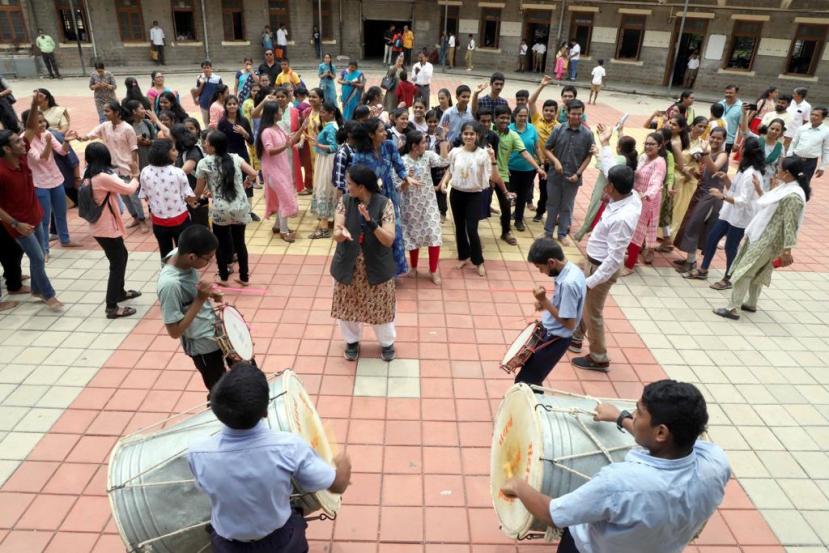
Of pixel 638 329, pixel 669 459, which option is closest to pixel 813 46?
pixel 638 329

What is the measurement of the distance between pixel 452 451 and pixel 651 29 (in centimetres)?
2089

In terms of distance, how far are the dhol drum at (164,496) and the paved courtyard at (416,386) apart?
85cm

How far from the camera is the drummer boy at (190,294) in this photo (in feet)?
10.2

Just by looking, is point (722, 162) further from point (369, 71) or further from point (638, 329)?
point (369, 71)

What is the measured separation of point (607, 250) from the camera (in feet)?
14.4

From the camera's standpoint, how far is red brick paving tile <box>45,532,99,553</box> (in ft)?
9.81

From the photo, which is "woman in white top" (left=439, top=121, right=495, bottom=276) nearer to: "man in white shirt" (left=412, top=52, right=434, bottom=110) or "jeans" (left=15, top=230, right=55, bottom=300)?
"jeans" (left=15, top=230, right=55, bottom=300)

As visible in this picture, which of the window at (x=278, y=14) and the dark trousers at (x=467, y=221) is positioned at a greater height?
the window at (x=278, y=14)

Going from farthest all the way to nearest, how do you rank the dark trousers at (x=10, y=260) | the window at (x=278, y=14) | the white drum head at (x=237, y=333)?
1. the window at (x=278, y=14)
2. the dark trousers at (x=10, y=260)
3. the white drum head at (x=237, y=333)

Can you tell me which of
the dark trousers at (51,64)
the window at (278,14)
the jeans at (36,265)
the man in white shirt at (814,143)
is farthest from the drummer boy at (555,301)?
the window at (278,14)

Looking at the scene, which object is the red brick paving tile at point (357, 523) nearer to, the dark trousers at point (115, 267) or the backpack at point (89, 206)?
the dark trousers at point (115, 267)

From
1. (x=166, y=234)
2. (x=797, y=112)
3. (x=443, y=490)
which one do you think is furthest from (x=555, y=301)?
(x=797, y=112)

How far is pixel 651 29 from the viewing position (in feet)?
65.9

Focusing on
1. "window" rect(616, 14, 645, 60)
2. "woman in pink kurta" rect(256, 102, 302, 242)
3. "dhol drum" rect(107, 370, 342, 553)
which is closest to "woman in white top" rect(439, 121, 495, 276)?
"woman in pink kurta" rect(256, 102, 302, 242)
